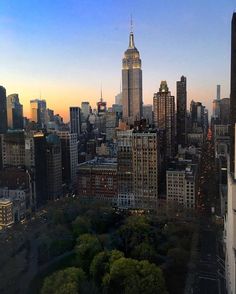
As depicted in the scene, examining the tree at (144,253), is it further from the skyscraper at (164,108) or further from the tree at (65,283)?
the skyscraper at (164,108)

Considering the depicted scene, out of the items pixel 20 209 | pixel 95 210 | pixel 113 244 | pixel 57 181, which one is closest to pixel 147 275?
pixel 113 244

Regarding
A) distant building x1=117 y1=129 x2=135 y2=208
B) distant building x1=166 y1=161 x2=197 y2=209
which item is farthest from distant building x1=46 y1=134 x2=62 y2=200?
distant building x1=166 y1=161 x2=197 y2=209

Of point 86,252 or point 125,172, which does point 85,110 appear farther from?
point 86,252

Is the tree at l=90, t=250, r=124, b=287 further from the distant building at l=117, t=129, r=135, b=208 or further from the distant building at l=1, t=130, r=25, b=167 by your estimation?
the distant building at l=1, t=130, r=25, b=167

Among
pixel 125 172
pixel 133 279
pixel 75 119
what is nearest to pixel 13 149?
pixel 125 172

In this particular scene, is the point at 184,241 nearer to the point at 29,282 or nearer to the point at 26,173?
the point at 29,282

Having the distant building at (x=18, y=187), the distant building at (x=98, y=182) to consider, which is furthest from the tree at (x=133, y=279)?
the distant building at (x=98, y=182)
